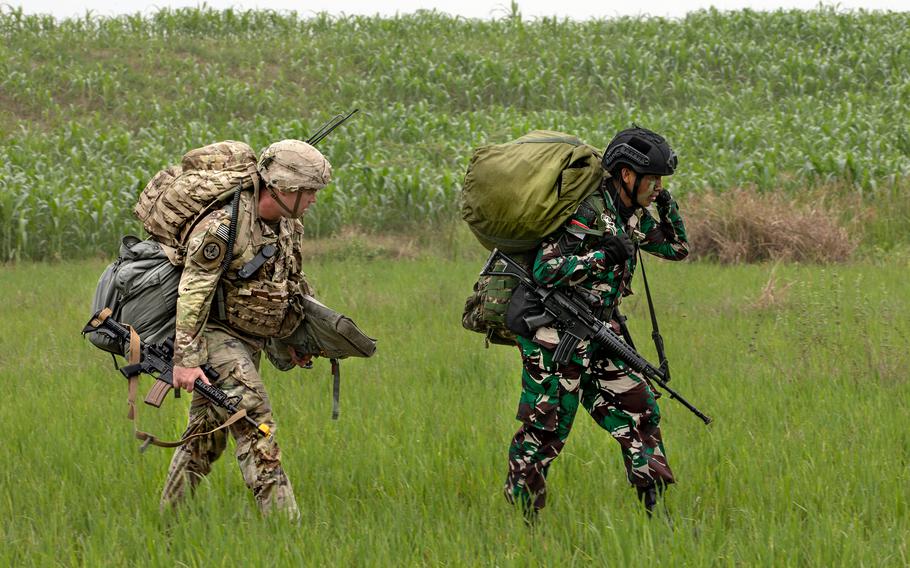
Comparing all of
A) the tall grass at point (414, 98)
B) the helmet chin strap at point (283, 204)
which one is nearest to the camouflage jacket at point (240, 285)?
the helmet chin strap at point (283, 204)

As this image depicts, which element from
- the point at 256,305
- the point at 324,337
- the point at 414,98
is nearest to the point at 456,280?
the point at 324,337

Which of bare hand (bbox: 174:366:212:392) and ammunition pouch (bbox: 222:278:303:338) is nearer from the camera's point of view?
bare hand (bbox: 174:366:212:392)

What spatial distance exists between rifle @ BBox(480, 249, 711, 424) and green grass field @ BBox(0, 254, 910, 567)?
73 centimetres

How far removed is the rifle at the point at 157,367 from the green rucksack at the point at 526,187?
137cm

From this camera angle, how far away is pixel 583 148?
5121 mm

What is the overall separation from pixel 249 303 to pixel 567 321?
1.47 m

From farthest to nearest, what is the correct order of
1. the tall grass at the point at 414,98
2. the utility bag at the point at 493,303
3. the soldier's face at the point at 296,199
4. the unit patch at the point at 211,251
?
the tall grass at the point at 414,98 < the utility bag at the point at 493,303 < the soldier's face at the point at 296,199 < the unit patch at the point at 211,251

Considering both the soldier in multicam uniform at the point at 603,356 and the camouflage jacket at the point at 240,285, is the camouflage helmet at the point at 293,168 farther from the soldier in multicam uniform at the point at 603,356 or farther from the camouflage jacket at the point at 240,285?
the soldier in multicam uniform at the point at 603,356

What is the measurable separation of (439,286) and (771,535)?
27.2 feet

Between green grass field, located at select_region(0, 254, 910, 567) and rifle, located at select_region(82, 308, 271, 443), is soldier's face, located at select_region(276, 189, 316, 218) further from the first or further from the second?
green grass field, located at select_region(0, 254, 910, 567)

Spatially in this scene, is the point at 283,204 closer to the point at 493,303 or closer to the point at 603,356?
the point at 493,303

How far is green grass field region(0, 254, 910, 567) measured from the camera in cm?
481

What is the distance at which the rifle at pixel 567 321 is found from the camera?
5.13 metres

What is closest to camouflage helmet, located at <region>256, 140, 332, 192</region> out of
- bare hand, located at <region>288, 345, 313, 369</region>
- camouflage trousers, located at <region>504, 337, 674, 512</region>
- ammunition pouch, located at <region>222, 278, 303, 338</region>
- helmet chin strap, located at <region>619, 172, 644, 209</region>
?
ammunition pouch, located at <region>222, 278, 303, 338</region>
